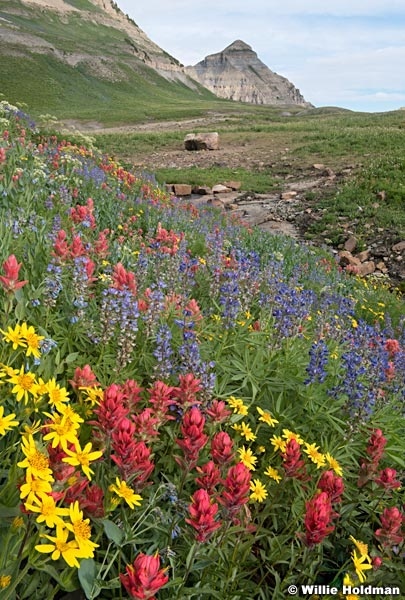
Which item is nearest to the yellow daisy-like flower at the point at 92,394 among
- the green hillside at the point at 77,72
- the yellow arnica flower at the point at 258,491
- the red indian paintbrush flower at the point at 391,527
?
the yellow arnica flower at the point at 258,491

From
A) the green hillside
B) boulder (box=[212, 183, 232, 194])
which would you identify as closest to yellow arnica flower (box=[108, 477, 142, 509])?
boulder (box=[212, 183, 232, 194])

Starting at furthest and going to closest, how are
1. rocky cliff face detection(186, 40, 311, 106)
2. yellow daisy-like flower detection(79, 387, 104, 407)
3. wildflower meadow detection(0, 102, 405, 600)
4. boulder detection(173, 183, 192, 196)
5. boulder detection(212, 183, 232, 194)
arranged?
1. rocky cliff face detection(186, 40, 311, 106)
2. boulder detection(212, 183, 232, 194)
3. boulder detection(173, 183, 192, 196)
4. yellow daisy-like flower detection(79, 387, 104, 407)
5. wildflower meadow detection(0, 102, 405, 600)

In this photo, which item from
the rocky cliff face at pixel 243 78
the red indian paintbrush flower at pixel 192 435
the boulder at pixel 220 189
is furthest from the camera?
the rocky cliff face at pixel 243 78

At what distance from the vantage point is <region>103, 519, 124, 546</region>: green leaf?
1628 millimetres

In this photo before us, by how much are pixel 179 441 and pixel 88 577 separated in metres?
0.54

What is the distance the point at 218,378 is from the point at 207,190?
1579 cm

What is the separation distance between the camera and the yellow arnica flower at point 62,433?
1474 mm

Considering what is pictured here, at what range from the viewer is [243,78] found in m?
184

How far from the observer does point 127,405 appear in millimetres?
2234

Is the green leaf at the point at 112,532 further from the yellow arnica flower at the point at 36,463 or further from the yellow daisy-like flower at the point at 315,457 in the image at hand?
the yellow daisy-like flower at the point at 315,457

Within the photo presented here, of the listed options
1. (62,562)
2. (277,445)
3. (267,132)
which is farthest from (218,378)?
(267,132)

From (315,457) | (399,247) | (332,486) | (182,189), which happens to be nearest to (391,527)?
(332,486)

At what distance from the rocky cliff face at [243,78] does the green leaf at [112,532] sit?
18504 centimetres

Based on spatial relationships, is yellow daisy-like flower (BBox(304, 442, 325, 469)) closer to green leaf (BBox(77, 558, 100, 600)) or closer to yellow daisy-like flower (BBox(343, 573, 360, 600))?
yellow daisy-like flower (BBox(343, 573, 360, 600))
